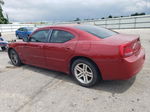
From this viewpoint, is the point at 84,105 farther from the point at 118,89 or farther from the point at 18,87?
the point at 18,87

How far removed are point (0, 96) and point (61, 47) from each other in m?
1.81

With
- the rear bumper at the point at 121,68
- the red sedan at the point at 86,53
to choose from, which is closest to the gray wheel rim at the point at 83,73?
the red sedan at the point at 86,53

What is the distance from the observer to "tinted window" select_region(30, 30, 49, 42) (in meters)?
4.12

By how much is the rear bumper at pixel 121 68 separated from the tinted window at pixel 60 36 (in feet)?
3.63

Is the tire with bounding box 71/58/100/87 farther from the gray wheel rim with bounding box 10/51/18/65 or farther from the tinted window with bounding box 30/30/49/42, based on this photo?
→ the gray wheel rim with bounding box 10/51/18/65

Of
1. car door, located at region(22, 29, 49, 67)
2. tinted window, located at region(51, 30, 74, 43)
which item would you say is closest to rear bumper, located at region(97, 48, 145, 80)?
tinted window, located at region(51, 30, 74, 43)

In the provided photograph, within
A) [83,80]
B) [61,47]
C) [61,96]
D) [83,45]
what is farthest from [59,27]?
[61,96]

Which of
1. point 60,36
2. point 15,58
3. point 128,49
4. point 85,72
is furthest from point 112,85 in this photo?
point 15,58

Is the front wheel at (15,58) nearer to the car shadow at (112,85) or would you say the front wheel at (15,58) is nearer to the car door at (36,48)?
the car door at (36,48)

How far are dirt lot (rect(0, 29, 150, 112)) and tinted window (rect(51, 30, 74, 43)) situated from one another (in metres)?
1.09

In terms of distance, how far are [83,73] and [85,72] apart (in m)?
0.07

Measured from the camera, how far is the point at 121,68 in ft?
9.18

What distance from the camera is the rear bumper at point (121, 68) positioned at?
277 cm

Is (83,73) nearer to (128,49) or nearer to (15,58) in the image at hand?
(128,49)
